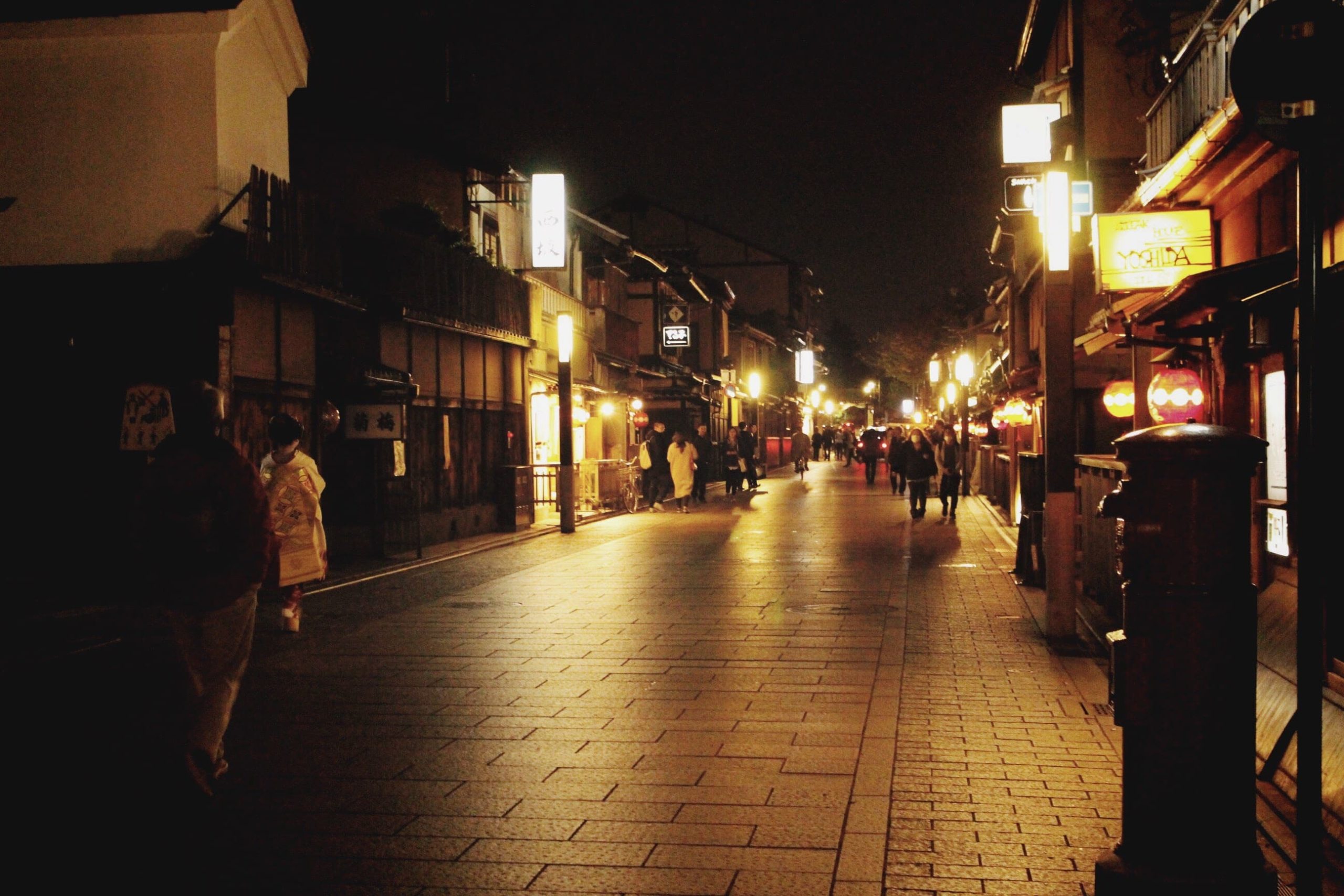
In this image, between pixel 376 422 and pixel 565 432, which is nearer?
pixel 376 422

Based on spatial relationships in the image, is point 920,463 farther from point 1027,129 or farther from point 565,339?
point 1027,129

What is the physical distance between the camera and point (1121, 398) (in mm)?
16109

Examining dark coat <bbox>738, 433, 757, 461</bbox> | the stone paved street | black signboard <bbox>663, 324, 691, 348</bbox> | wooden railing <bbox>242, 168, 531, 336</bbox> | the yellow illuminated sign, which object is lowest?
the stone paved street

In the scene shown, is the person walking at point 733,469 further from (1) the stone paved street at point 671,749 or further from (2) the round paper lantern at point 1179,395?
(2) the round paper lantern at point 1179,395

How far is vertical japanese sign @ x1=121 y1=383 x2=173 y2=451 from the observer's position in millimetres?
14297

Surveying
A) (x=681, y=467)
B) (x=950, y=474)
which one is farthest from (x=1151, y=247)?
(x=681, y=467)

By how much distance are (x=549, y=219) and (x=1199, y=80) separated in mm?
15803

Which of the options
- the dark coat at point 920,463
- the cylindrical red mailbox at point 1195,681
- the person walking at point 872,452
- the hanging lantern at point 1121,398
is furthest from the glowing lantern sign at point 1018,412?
the cylindrical red mailbox at point 1195,681

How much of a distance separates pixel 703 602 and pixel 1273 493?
231 inches

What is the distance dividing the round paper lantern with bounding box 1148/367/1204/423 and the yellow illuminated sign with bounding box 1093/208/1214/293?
111cm

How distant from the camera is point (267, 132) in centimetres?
1688

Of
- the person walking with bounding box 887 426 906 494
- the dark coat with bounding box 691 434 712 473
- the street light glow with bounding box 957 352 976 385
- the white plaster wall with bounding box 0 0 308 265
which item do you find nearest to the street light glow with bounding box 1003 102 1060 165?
the white plaster wall with bounding box 0 0 308 265

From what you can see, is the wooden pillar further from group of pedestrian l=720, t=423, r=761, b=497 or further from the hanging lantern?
group of pedestrian l=720, t=423, r=761, b=497

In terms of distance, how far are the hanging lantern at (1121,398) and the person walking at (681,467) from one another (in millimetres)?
14385
